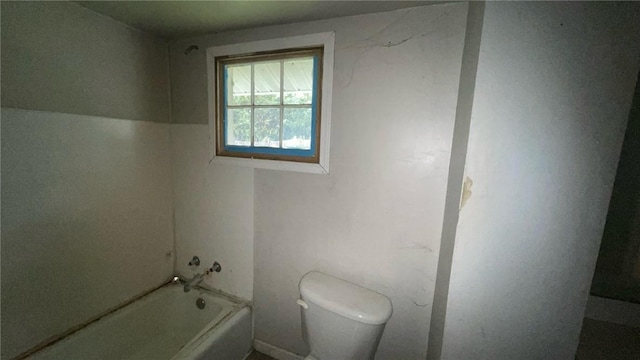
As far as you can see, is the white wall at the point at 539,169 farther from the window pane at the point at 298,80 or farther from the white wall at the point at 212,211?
the white wall at the point at 212,211

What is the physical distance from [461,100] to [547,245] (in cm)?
61

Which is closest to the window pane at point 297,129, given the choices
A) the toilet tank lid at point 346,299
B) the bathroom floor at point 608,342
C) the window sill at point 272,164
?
the window sill at point 272,164

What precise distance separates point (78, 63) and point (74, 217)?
2.66ft

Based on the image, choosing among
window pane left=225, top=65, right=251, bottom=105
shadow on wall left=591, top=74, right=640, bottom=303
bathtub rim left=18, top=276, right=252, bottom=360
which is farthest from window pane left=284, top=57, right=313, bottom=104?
shadow on wall left=591, top=74, right=640, bottom=303

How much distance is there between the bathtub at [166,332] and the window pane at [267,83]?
4.54ft

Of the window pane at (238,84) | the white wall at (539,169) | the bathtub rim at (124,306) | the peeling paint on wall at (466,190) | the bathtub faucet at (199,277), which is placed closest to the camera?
the white wall at (539,169)

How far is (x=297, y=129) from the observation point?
4.50 feet

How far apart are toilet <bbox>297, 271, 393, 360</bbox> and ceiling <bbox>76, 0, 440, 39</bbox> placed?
1.38 metres

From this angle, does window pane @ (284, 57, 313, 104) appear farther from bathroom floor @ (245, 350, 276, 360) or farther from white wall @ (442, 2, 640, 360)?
bathroom floor @ (245, 350, 276, 360)

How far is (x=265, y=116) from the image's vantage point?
146cm

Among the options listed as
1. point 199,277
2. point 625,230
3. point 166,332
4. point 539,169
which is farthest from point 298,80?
point 625,230

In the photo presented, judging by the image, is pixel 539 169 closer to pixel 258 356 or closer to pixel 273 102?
pixel 273 102

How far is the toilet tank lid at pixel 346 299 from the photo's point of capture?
1.03 metres

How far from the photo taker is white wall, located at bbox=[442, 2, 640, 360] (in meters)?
0.68
